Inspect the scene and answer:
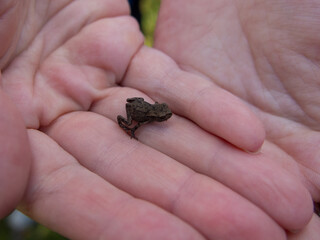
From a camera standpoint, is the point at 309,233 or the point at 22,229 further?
the point at 22,229

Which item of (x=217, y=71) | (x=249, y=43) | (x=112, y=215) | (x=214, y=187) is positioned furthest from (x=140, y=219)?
(x=249, y=43)

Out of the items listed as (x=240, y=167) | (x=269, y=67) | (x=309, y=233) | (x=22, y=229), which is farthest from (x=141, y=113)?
(x=22, y=229)

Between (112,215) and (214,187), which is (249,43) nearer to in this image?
(214,187)

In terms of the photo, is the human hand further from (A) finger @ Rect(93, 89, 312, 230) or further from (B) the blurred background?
(B) the blurred background

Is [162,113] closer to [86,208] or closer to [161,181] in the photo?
[161,181]

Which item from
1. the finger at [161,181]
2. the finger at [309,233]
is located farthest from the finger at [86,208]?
the finger at [309,233]

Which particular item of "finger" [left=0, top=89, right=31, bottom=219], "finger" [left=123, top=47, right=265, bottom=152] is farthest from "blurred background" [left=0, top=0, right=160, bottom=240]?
"finger" [left=0, top=89, right=31, bottom=219]
